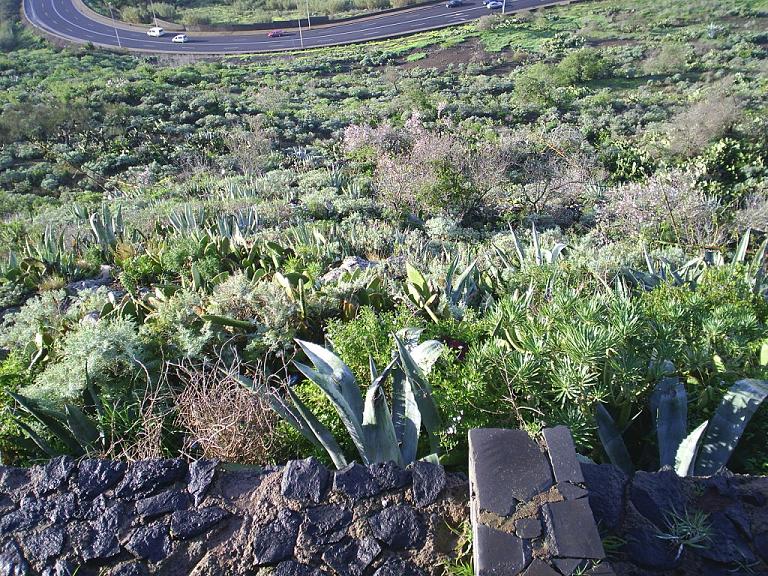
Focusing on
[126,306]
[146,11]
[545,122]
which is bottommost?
[545,122]

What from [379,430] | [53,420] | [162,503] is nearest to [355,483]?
[379,430]

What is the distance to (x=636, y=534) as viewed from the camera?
2.37m

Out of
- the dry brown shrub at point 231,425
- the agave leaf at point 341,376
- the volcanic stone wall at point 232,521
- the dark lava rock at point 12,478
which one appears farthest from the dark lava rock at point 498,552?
the dark lava rock at point 12,478

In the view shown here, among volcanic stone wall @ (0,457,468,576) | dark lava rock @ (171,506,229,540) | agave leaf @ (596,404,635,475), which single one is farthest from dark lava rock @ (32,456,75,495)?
agave leaf @ (596,404,635,475)

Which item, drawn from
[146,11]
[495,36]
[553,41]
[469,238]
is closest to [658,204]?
[469,238]

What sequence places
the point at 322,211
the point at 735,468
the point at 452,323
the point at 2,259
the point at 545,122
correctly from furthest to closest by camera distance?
the point at 545,122, the point at 322,211, the point at 2,259, the point at 452,323, the point at 735,468

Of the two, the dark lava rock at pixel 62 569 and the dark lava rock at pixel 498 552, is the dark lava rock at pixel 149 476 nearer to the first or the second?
the dark lava rock at pixel 62 569

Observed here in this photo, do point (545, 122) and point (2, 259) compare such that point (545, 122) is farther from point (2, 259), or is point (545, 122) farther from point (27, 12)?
point (27, 12)

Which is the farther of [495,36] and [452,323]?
[495,36]

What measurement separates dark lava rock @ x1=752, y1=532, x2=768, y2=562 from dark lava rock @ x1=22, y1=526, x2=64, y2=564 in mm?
2998

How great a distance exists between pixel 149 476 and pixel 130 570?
18.2 inches

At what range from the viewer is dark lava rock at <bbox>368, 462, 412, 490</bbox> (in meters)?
2.56

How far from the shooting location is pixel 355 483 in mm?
2570

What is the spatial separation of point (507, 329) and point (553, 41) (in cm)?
3309
